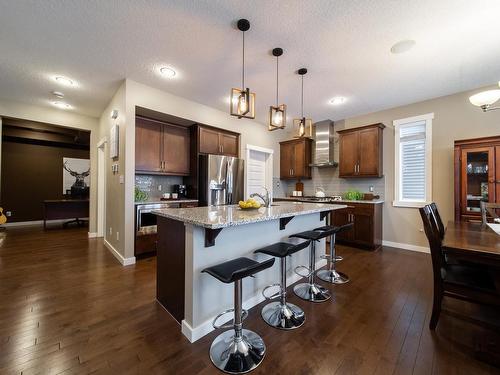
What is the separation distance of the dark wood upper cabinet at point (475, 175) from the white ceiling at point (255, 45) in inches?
39.1

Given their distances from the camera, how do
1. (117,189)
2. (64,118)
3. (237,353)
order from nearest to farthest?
(237,353) < (117,189) < (64,118)

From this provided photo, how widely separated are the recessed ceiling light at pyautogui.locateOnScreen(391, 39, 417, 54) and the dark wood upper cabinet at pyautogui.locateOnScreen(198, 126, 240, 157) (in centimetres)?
303

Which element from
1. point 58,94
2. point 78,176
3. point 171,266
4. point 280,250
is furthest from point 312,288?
point 78,176

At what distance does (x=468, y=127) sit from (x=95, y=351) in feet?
A: 17.9

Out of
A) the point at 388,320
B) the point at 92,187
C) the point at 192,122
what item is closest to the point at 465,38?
the point at 388,320

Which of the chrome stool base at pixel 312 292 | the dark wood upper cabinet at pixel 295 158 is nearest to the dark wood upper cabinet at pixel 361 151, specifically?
the dark wood upper cabinet at pixel 295 158

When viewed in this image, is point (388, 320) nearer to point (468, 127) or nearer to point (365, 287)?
point (365, 287)

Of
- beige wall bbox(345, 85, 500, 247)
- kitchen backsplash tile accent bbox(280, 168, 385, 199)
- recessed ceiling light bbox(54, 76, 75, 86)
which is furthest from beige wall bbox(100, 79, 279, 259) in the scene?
beige wall bbox(345, 85, 500, 247)

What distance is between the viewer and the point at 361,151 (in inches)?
170

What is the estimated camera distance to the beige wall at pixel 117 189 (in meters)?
3.19

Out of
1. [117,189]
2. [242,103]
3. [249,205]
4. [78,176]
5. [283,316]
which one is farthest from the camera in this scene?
[78,176]

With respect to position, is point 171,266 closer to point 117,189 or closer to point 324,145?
point 117,189

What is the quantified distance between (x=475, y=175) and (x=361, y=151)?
1688 millimetres

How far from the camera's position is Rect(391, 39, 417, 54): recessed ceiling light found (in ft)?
7.49
